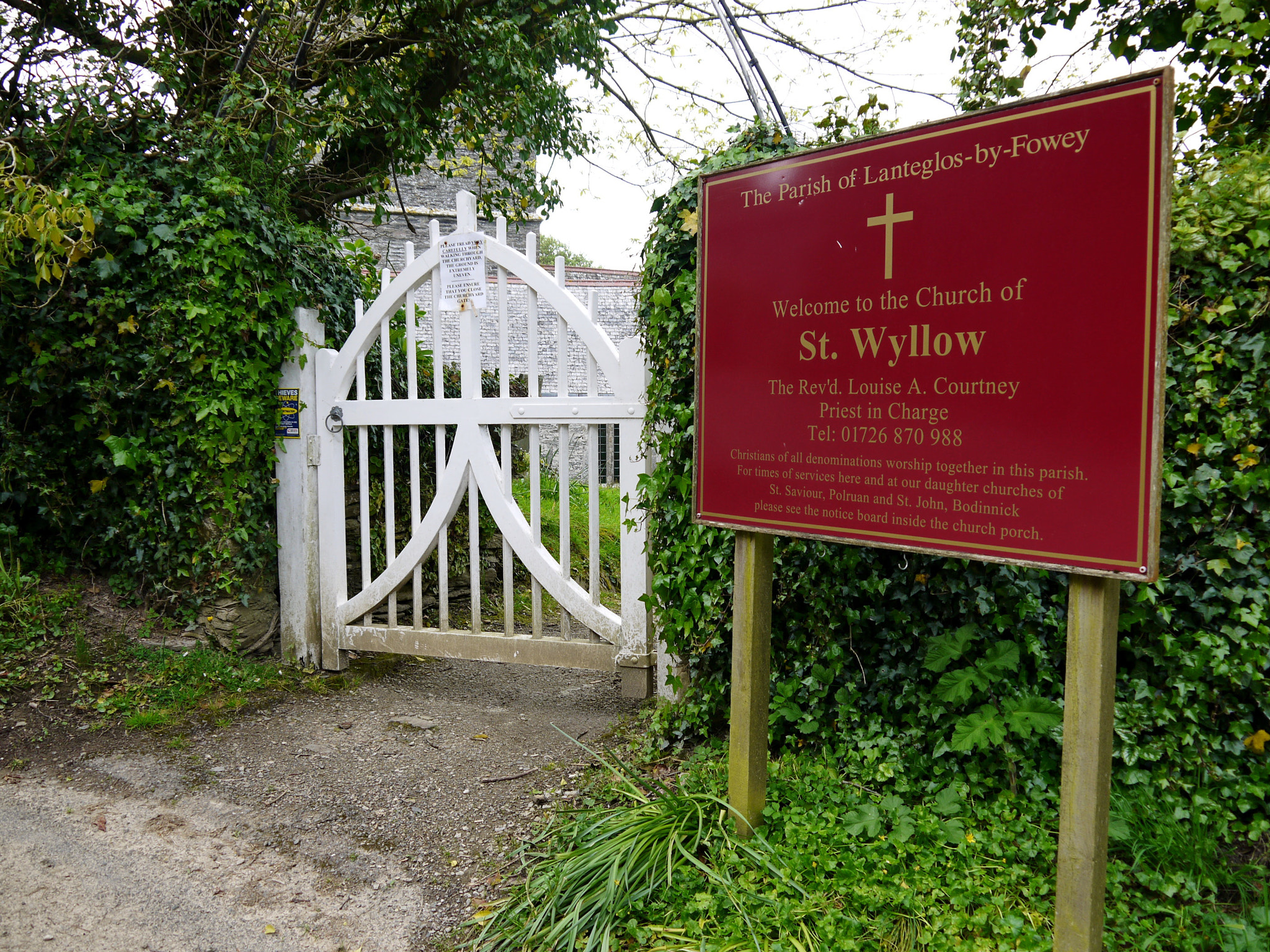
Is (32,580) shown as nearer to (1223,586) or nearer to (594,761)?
(594,761)

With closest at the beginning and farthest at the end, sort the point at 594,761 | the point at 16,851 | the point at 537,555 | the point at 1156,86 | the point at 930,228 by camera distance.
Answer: the point at 1156,86
the point at 930,228
the point at 16,851
the point at 594,761
the point at 537,555

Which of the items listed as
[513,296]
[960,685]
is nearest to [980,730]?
[960,685]

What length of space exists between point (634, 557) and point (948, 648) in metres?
1.60

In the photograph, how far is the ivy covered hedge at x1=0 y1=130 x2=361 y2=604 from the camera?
4207 mm

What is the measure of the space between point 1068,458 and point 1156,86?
814 mm

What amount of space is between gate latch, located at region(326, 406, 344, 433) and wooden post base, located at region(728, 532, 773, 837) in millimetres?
2917

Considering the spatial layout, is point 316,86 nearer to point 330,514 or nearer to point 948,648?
point 330,514

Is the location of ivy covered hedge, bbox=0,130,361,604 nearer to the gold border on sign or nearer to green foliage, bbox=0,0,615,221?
green foliage, bbox=0,0,615,221

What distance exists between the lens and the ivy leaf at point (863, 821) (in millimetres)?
2340

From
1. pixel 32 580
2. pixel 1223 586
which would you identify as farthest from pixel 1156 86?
pixel 32 580

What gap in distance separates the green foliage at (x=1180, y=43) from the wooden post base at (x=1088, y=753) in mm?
2216

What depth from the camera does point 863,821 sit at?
2367mm

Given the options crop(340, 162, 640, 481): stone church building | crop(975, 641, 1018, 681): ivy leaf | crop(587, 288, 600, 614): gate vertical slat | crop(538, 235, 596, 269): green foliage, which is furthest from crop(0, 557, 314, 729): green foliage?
crop(538, 235, 596, 269): green foliage

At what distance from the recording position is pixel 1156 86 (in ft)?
5.42
